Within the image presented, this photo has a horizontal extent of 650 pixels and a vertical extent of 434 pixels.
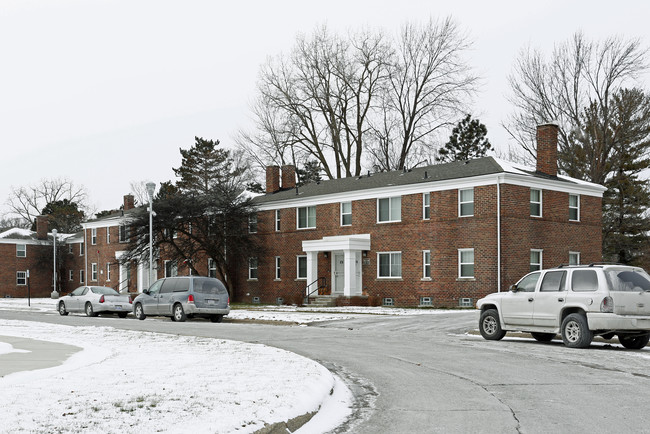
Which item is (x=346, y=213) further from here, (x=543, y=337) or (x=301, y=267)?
(x=543, y=337)

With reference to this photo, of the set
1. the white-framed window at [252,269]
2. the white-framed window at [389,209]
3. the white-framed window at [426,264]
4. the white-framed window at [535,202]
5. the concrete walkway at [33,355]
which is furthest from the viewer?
the white-framed window at [252,269]

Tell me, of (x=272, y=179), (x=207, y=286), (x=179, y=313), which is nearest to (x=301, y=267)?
(x=272, y=179)

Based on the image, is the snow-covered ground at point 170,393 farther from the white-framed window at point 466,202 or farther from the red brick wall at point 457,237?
the white-framed window at point 466,202

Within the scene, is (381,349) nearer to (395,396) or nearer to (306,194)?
(395,396)

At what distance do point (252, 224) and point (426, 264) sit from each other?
14.2 metres

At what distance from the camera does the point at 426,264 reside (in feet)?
127

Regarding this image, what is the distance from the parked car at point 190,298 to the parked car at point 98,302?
13.1 feet

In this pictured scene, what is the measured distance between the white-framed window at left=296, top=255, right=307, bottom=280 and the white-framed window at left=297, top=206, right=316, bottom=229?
1.89 metres

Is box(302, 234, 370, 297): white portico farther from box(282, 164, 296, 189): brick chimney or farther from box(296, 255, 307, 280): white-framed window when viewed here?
box(282, 164, 296, 189): brick chimney

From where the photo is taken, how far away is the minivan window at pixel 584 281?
17250 mm

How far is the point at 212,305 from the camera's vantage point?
2872cm

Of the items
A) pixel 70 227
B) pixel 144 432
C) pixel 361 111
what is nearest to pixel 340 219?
pixel 361 111

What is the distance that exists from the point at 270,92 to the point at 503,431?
189 ft

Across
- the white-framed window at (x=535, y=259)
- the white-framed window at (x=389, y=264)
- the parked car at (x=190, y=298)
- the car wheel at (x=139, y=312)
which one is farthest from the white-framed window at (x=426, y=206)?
the car wheel at (x=139, y=312)
